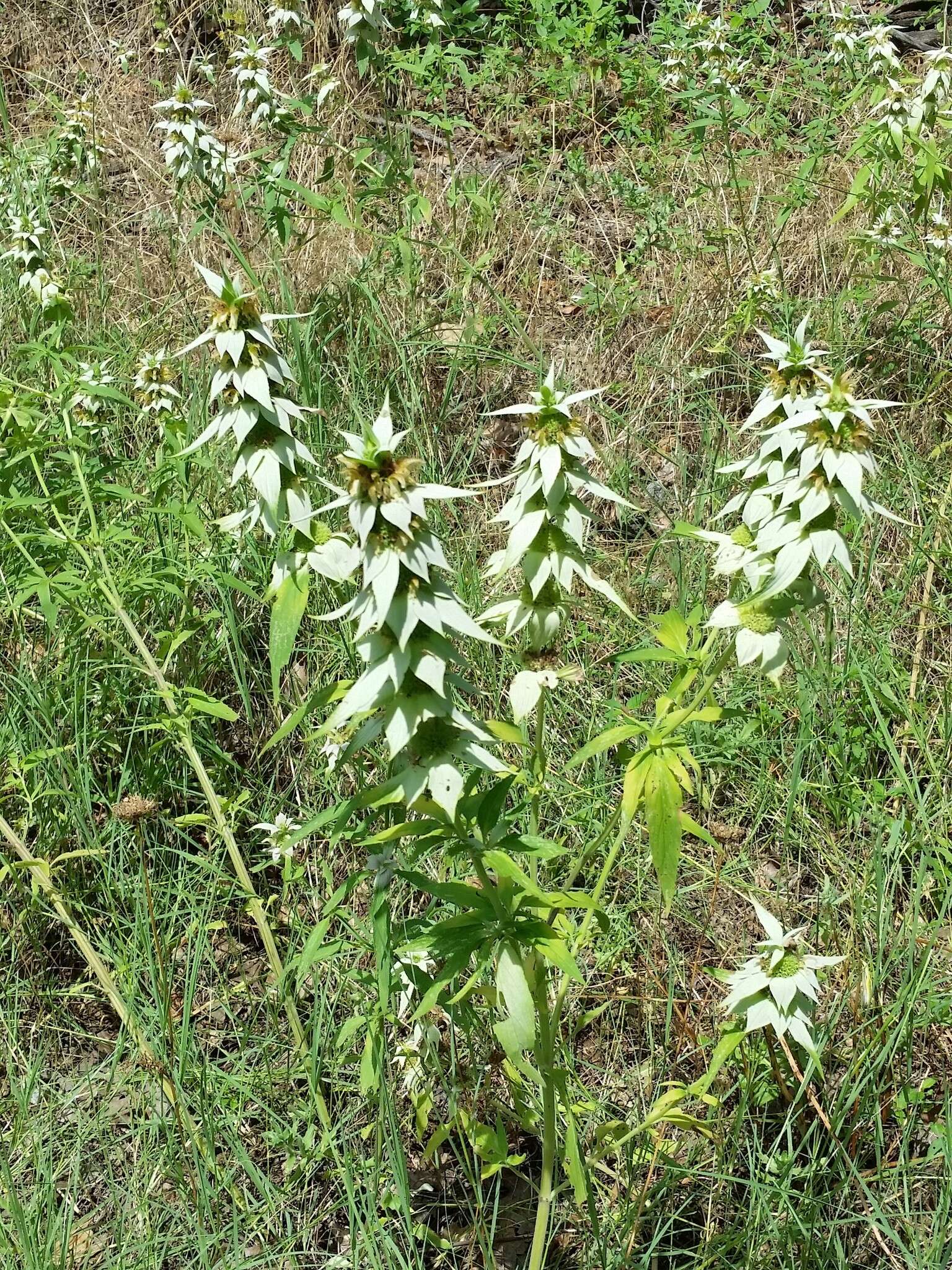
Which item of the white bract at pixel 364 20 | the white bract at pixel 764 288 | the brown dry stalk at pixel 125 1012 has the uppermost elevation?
the white bract at pixel 364 20

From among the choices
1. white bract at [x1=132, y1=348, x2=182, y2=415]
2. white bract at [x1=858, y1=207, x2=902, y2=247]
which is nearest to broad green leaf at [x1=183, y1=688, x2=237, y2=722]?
white bract at [x1=132, y1=348, x2=182, y2=415]

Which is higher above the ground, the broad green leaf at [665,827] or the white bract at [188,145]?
the white bract at [188,145]

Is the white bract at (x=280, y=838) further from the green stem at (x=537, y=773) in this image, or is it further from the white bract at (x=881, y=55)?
the white bract at (x=881, y=55)

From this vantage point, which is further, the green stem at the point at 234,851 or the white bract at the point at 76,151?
the white bract at the point at 76,151

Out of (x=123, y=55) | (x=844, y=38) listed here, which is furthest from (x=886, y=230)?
(x=123, y=55)

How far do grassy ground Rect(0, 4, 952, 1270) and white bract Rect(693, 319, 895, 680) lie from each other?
0.92 feet

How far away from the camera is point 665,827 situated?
1430 millimetres

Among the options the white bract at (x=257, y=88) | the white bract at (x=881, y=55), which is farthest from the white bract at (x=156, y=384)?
the white bract at (x=881, y=55)

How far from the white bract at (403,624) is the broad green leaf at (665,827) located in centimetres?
22

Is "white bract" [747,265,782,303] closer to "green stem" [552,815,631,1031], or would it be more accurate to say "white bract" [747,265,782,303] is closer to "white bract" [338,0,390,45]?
"white bract" [338,0,390,45]

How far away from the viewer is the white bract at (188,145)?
3398 mm

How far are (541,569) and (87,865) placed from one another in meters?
1.65

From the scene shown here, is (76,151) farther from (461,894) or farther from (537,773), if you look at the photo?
(461,894)

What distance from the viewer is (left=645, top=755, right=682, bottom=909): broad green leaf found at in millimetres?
1420
